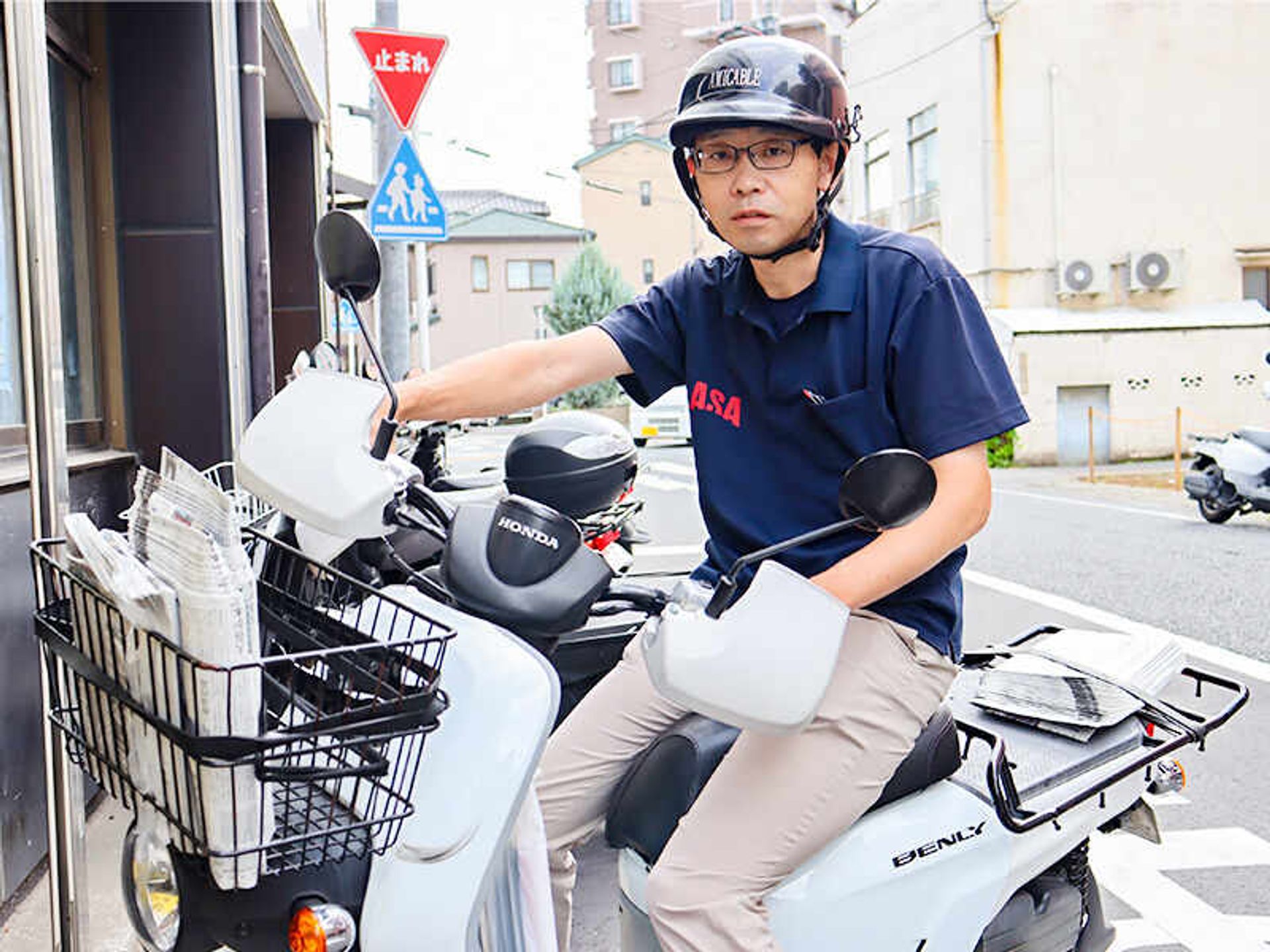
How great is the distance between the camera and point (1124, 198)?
21719 mm

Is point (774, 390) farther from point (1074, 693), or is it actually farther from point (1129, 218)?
point (1129, 218)

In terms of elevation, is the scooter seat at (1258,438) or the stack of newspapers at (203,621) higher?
the stack of newspapers at (203,621)

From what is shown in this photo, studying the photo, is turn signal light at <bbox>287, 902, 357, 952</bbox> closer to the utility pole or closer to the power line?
the utility pole

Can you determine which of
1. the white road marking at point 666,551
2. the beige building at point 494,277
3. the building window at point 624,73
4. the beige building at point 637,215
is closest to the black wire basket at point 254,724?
the white road marking at point 666,551

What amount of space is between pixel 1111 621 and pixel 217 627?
6.64 meters

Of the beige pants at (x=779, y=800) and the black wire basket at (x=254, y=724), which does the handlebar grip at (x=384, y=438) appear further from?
the beige pants at (x=779, y=800)

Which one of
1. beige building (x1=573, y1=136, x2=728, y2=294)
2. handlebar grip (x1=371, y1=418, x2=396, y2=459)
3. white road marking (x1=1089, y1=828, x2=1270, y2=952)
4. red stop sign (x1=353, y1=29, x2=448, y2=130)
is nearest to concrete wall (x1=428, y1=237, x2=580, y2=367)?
beige building (x1=573, y1=136, x2=728, y2=294)

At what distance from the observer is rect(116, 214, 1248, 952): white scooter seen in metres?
1.56

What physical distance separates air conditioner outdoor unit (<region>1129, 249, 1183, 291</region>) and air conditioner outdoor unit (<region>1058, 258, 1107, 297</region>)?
0.54 meters

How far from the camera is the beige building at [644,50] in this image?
197ft

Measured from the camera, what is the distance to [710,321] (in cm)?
237

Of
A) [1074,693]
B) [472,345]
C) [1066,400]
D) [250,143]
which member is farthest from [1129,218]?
[472,345]

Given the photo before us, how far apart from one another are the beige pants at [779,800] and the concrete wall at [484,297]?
48969 mm

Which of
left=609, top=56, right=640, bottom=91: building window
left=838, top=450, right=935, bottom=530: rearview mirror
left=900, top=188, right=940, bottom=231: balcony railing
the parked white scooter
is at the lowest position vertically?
the parked white scooter
